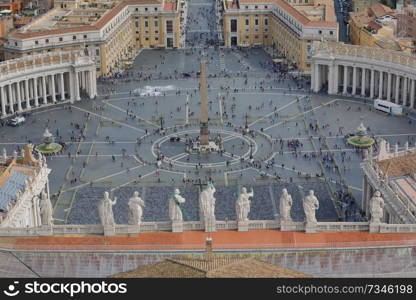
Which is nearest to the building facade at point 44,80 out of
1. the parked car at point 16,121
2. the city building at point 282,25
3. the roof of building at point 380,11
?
the parked car at point 16,121

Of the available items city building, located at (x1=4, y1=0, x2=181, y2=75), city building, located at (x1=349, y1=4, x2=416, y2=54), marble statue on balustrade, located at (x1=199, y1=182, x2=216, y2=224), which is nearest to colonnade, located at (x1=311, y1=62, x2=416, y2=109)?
city building, located at (x1=349, y1=4, x2=416, y2=54)

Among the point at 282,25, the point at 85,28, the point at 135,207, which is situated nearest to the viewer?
the point at 135,207

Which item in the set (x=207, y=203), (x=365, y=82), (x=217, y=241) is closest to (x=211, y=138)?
(x=365, y=82)

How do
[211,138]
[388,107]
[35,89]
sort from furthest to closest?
[35,89], [388,107], [211,138]

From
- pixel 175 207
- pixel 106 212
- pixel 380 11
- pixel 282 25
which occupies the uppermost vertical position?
pixel 175 207

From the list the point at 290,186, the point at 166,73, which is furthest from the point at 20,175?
the point at 166,73

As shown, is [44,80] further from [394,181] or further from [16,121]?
[394,181]

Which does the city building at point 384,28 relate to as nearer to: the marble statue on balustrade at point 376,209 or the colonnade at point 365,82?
the colonnade at point 365,82
